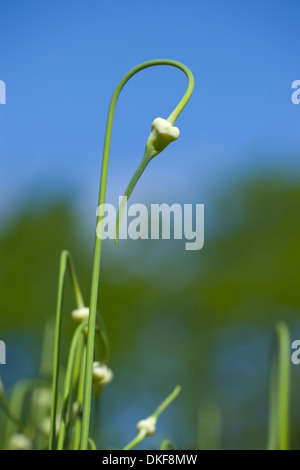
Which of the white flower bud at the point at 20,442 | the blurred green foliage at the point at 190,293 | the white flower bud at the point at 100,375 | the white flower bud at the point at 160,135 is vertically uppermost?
the blurred green foliage at the point at 190,293

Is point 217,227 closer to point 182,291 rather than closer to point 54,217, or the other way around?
point 182,291

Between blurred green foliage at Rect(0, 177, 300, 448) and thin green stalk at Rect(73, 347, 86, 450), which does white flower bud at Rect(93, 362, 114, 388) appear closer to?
thin green stalk at Rect(73, 347, 86, 450)

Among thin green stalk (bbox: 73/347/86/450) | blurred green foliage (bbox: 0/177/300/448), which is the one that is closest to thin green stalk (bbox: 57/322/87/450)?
thin green stalk (bbox: 73/347/86/450)

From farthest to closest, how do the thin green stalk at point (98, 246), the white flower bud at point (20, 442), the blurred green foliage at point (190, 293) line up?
the blurred green foliage at point (190, 293), the white flower bud at point (20, 442), the thin green stalk at point (98, 246)

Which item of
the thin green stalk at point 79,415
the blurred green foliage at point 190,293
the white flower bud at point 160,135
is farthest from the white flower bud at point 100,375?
the blurred green foliage at point 190,293

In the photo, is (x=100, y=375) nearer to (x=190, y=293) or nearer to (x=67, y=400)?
(x=67, y=400)

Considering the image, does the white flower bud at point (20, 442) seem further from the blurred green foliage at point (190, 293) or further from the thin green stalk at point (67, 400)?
the blurred green foliage at point (190, 293)
